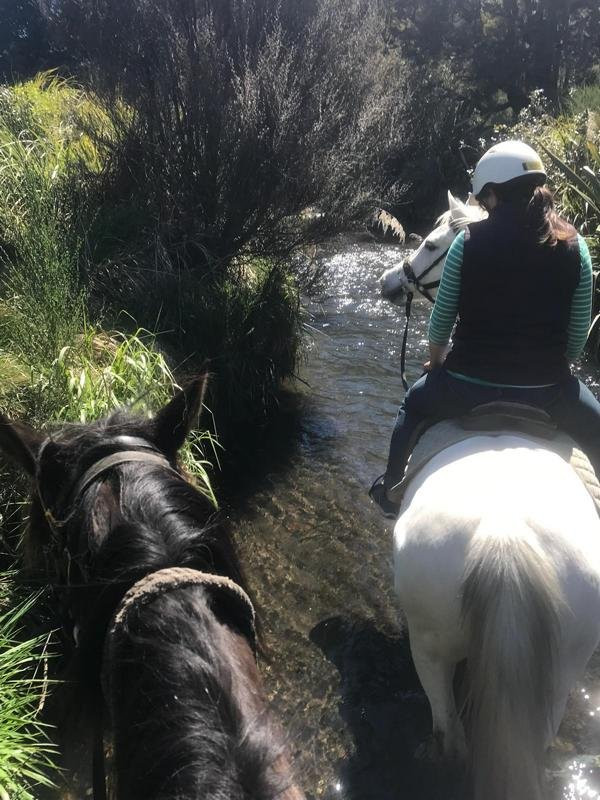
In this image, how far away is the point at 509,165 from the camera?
9.49 ft

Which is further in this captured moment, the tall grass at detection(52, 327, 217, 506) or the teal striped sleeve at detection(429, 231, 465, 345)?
the tall grass at detection(52, 327, 217, 506)

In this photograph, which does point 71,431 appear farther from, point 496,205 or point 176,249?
point 176,249

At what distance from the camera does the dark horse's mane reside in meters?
1.09

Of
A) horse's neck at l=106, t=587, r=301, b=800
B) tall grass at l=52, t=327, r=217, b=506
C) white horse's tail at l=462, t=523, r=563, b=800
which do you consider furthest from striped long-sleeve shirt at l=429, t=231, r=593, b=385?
horse's neck at l=106, t=587, r=301, b=800

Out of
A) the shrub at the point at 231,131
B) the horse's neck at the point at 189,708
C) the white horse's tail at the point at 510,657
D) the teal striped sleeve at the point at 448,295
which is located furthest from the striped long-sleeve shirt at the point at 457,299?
the shrub at the point at 231,131

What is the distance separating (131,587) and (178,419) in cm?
54

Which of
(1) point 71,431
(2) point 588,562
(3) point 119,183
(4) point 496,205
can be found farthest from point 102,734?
(3) point 119,183

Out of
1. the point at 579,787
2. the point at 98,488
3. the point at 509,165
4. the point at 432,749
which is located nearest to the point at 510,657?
the point at 432,749

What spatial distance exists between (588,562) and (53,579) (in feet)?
5.45

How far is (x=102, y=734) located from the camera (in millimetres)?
1504

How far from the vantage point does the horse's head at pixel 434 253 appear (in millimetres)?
4078

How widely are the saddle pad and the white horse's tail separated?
67 cm

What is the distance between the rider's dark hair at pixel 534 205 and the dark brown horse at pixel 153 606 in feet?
5.97

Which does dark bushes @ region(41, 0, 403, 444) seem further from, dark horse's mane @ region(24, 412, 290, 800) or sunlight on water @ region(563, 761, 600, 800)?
dark horse's mane @ region(24, 412, 290, 800)
